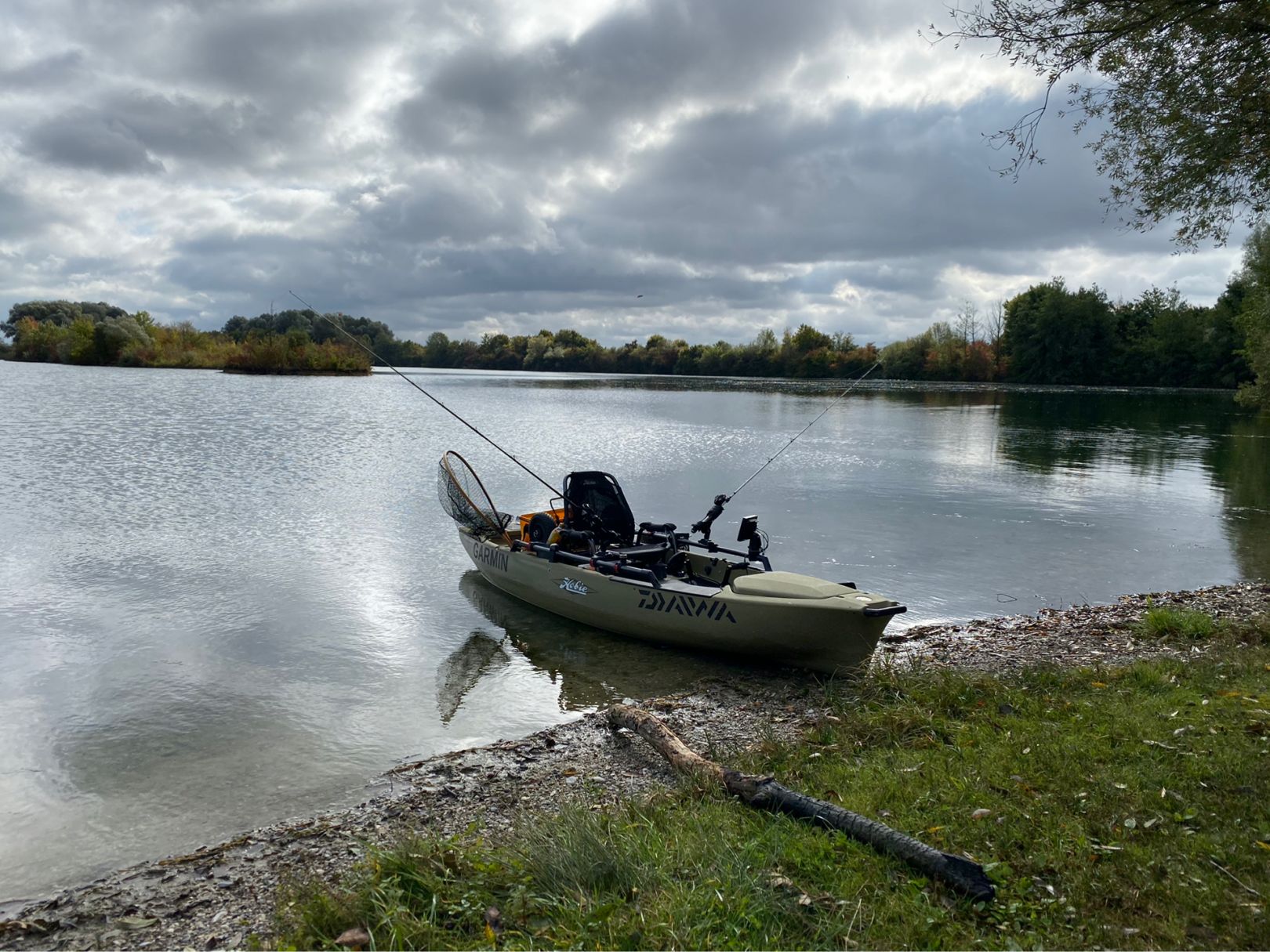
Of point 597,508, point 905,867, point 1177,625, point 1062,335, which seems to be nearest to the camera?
point 905,867

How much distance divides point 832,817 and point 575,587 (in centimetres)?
670

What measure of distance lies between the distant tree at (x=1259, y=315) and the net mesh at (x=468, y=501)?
43.0 meters

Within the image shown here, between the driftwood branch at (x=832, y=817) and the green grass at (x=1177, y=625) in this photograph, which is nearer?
the driftwood branch at (x=832, y=817)

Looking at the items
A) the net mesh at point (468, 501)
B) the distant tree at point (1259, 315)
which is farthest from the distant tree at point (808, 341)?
the net mesh at point (468, 501)

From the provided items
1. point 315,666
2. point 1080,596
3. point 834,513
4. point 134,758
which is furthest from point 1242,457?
point 134,758

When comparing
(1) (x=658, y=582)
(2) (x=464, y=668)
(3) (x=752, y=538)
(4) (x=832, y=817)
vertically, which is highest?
(3) (x=752, y=538)

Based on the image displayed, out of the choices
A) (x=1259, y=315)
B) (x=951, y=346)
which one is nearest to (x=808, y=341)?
(x=951, y=346)

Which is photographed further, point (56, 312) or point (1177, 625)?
point (56, 312)

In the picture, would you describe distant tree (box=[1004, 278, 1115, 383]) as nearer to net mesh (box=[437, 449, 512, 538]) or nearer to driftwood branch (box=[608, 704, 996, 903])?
net mesh (box=[437, 449, 512, 538])

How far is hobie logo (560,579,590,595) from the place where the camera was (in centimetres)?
1114

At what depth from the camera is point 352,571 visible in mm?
14555

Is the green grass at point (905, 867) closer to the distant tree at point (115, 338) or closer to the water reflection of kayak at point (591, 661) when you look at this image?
the water reflection of kayak at point (591, 661)

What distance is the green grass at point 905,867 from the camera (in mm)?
3924

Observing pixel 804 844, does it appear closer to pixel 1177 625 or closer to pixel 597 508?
pixel 1177 625
